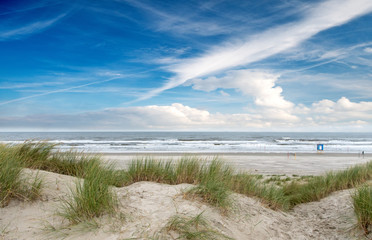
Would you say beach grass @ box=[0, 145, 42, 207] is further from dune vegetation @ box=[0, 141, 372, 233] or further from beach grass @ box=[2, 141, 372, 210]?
beach grass @ box=[2, 141, 372, 210]

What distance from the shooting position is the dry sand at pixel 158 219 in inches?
138

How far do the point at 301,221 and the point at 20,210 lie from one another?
5.64 metres

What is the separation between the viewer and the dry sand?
11.5 feet

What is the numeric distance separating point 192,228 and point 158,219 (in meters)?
0.56

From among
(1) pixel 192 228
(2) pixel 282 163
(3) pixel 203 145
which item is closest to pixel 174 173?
(1) pixel 192 228

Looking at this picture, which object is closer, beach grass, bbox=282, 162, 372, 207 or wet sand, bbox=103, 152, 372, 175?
beach grass, bbox=282, 162, 372, 207

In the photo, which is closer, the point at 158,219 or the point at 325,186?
the point at 158,219

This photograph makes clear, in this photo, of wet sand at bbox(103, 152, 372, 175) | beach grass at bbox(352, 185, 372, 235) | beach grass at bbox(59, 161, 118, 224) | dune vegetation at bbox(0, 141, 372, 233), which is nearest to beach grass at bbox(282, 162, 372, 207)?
dune vegetation at bbox(0, 141, 372, 233)

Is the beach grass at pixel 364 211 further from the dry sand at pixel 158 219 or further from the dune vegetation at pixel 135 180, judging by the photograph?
the dry sand at pixel 158 219

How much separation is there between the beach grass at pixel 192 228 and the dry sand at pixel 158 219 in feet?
0.51

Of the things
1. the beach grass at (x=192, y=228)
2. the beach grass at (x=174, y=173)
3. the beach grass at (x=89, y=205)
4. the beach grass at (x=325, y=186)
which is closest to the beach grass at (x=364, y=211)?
the beach grass at (x=174, y=173)

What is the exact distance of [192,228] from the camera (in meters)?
3.71

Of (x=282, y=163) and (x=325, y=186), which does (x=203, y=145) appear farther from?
(x=325, y=186)

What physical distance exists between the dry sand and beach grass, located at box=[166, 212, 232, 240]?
0.16m
